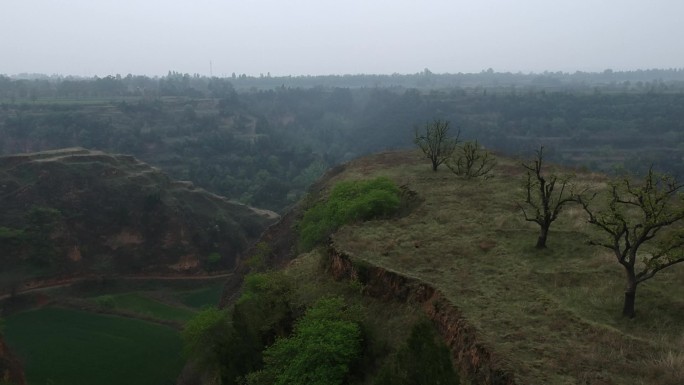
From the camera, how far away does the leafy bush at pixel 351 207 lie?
23531 millimetres

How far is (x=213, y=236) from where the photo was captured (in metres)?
58.6

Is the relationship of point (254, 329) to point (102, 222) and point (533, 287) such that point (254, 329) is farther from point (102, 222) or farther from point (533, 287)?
point (102, 222)

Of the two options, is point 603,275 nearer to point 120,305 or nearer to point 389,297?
point 389,297

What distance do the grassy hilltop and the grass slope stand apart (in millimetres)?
28

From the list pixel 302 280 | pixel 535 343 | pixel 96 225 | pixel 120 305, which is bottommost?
pixel 120 305

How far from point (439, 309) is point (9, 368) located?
2412 centimetres

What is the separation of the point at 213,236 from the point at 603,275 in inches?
1912

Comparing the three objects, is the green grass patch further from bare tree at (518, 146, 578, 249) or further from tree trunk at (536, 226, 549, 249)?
tree trunk at (536, 226, 549, 249)

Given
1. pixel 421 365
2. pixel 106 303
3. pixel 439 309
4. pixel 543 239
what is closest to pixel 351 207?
pixel 543 239

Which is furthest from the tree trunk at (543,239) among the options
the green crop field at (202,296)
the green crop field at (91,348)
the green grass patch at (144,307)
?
the green crop field at (202,296)

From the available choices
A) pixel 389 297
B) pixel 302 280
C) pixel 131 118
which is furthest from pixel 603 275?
pixel 131 118

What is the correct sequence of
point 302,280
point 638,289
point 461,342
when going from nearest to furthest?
1. point 461,342
2. point 638,289
3. point 302,280

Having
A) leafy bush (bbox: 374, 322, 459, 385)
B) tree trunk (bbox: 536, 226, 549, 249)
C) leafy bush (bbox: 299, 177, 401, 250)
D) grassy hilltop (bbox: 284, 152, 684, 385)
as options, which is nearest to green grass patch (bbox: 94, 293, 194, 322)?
leafy bush (bbox: 299, 177, 401, 250)

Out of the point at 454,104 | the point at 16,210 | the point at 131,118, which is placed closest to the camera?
the point at 16,210
